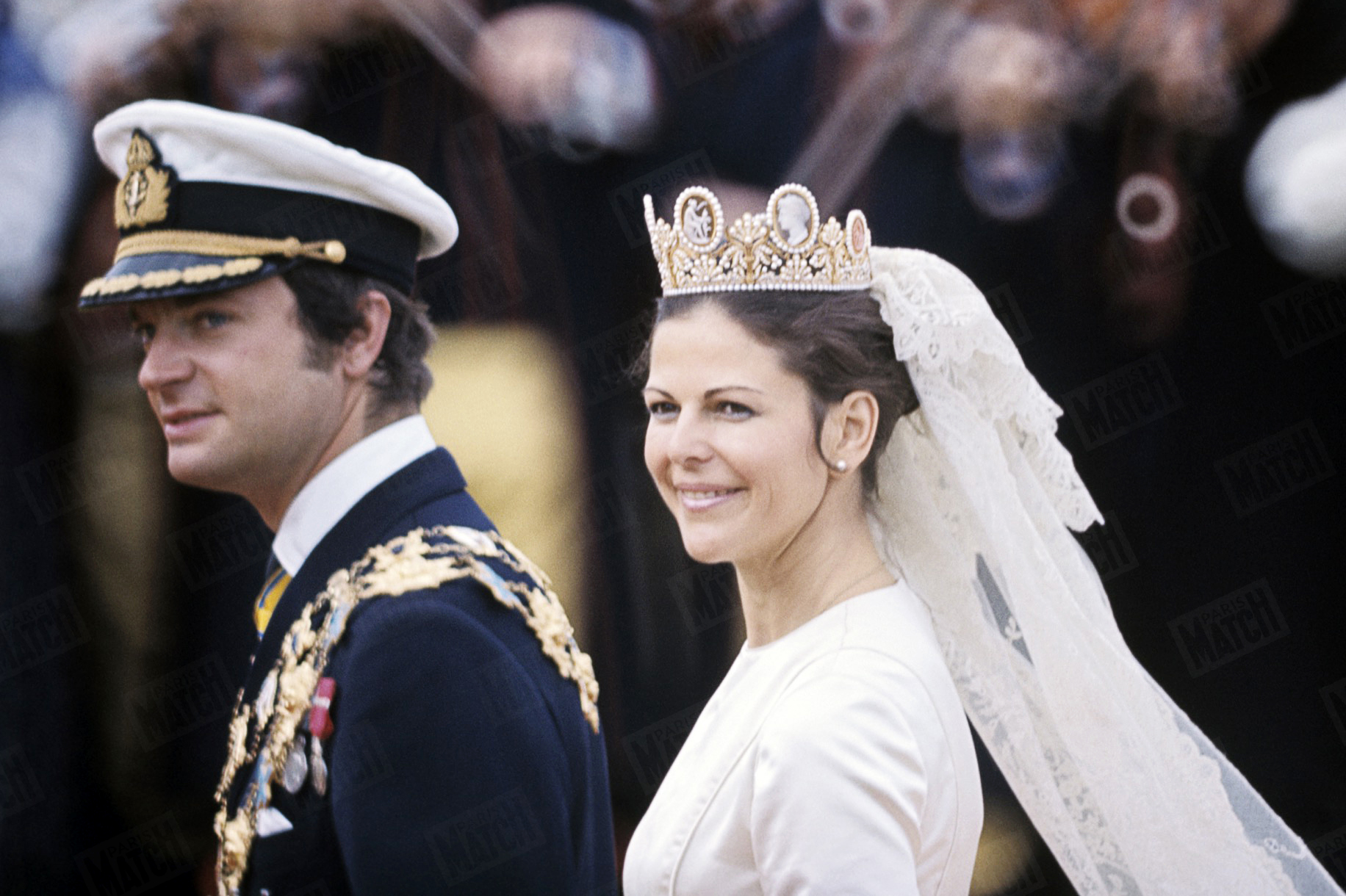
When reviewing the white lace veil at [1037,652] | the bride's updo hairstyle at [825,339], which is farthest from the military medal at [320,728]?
the white lace veil at [1037,652]

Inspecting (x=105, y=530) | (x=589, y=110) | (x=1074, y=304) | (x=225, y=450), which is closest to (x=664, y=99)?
(x=589, y=110)

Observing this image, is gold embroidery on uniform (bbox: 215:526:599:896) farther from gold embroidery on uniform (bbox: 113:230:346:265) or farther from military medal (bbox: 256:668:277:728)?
gold embroidery on uniform (bbox: 113:230:346:265)

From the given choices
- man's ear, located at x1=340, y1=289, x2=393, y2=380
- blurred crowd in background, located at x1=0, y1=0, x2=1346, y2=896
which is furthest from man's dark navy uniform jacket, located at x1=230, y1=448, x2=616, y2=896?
blurred crowd in background, located at x1=0, y1=0, x2=1346, y2=896

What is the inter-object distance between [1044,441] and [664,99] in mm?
1527

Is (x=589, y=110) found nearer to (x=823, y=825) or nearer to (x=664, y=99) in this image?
(x=664, y=99)

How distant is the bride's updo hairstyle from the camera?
162 centimetres

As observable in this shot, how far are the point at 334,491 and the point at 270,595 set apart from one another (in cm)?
22

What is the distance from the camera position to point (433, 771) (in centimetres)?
156

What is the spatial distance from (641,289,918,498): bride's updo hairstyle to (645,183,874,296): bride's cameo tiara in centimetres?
2

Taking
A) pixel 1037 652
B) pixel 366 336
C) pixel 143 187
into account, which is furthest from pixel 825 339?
pixel 143 187

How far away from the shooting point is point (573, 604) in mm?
2852

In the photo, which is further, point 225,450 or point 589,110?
point 589,110

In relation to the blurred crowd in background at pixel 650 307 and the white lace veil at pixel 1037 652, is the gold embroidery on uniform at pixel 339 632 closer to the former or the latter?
the white lace veil at pixel 1037 652

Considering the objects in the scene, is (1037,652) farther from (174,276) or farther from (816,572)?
(174,276)
